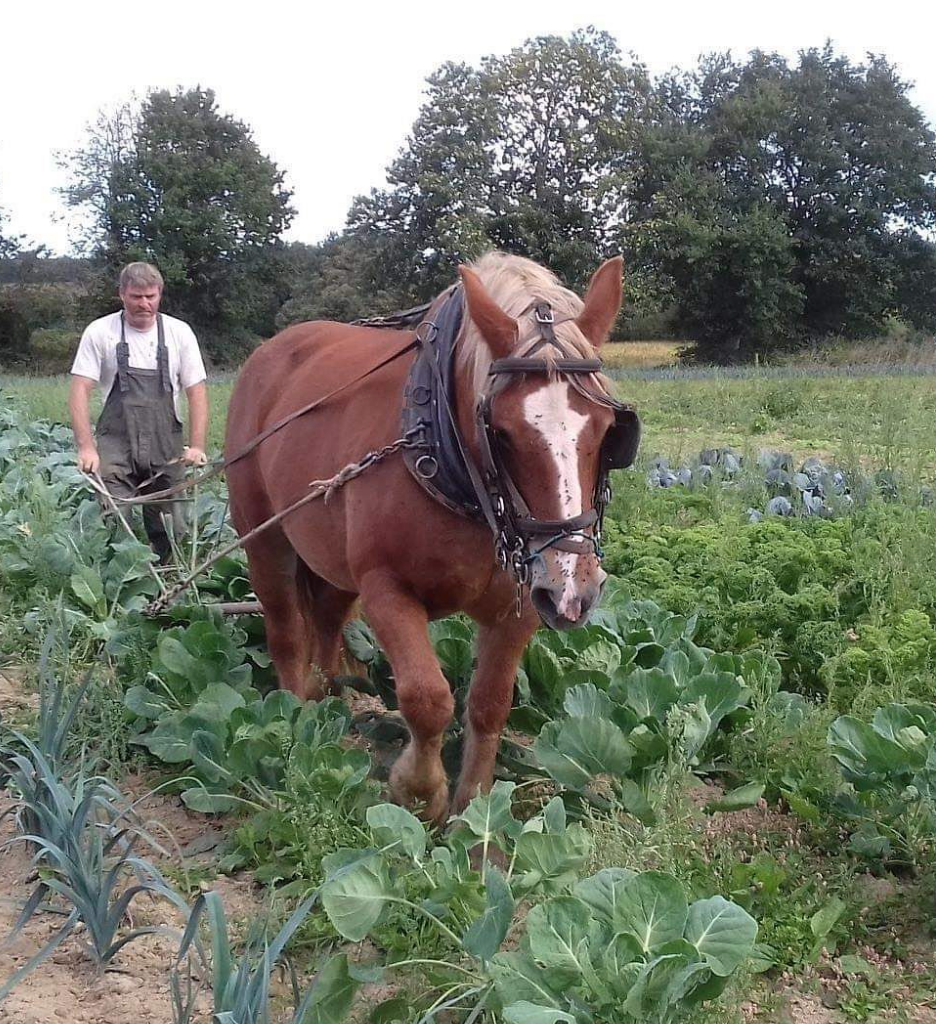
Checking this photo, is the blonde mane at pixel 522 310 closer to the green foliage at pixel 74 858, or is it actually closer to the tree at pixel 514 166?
the green foliage at pixel 74 858

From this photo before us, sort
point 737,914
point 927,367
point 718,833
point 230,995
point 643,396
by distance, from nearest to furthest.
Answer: point 230,995
point 737,914
point 718,833
point 643,396
point 927,367

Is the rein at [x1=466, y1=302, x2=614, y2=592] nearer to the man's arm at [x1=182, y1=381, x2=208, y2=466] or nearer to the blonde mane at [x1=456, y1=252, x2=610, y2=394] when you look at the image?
the blonde mane at [x1=456, y1=252, x2=610, y2=394]

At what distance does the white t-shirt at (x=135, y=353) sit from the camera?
530 centimetres

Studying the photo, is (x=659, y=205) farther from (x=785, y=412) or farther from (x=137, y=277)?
(x=137, y=277)

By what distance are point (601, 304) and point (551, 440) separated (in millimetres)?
473

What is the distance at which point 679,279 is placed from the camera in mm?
34875

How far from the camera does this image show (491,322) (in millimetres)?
2473

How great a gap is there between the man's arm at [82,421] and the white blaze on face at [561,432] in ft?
10.9

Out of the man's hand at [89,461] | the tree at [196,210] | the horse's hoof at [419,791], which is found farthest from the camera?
the tree at [196,210]

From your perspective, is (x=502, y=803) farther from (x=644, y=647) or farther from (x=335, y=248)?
(x=335, y=248)

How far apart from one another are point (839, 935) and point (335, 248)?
147 feet

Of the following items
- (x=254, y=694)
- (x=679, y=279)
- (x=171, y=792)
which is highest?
(x=679, y=279)

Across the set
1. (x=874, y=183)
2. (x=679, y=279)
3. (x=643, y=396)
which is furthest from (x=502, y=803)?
(x=874, y=183)

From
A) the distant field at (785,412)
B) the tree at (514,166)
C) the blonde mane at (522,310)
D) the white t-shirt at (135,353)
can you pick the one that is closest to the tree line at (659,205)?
the tree at (514,166)
